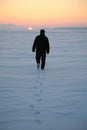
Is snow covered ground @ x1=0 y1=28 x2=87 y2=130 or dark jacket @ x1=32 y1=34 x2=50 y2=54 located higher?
dark jacket @ x1=32 y1=34 x2=50 y2=54

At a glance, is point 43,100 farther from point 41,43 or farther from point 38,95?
point 41,43

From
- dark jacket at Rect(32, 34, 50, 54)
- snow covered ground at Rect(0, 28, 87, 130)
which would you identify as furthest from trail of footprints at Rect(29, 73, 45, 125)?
dark jacket at Rect(32, 34, 50, 54)

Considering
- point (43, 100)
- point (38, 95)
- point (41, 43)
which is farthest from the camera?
point (41, 43)

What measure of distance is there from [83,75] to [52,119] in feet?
15.5

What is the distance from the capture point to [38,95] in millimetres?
6949

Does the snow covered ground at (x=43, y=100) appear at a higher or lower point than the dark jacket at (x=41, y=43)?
lower

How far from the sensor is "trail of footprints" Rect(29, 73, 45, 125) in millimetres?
5545

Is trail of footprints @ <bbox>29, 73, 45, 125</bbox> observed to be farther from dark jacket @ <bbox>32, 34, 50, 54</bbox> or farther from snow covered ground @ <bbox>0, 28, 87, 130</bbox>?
dark jacket @ <bbox>32, 34, 50, 54</bbox>

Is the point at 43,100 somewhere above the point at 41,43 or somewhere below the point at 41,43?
below

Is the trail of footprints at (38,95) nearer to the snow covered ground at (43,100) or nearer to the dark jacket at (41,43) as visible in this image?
the snow covered ground at (43,100)

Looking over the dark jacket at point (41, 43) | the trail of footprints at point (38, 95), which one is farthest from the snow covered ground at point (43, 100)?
the dark jacket at point (41, 43)

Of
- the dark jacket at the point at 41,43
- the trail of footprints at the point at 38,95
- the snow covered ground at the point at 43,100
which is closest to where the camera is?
the snow covered ground at the point at 43,100

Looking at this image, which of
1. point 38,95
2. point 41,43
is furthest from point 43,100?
point 41,43

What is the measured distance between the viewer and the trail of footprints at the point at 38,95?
18.2 feet
